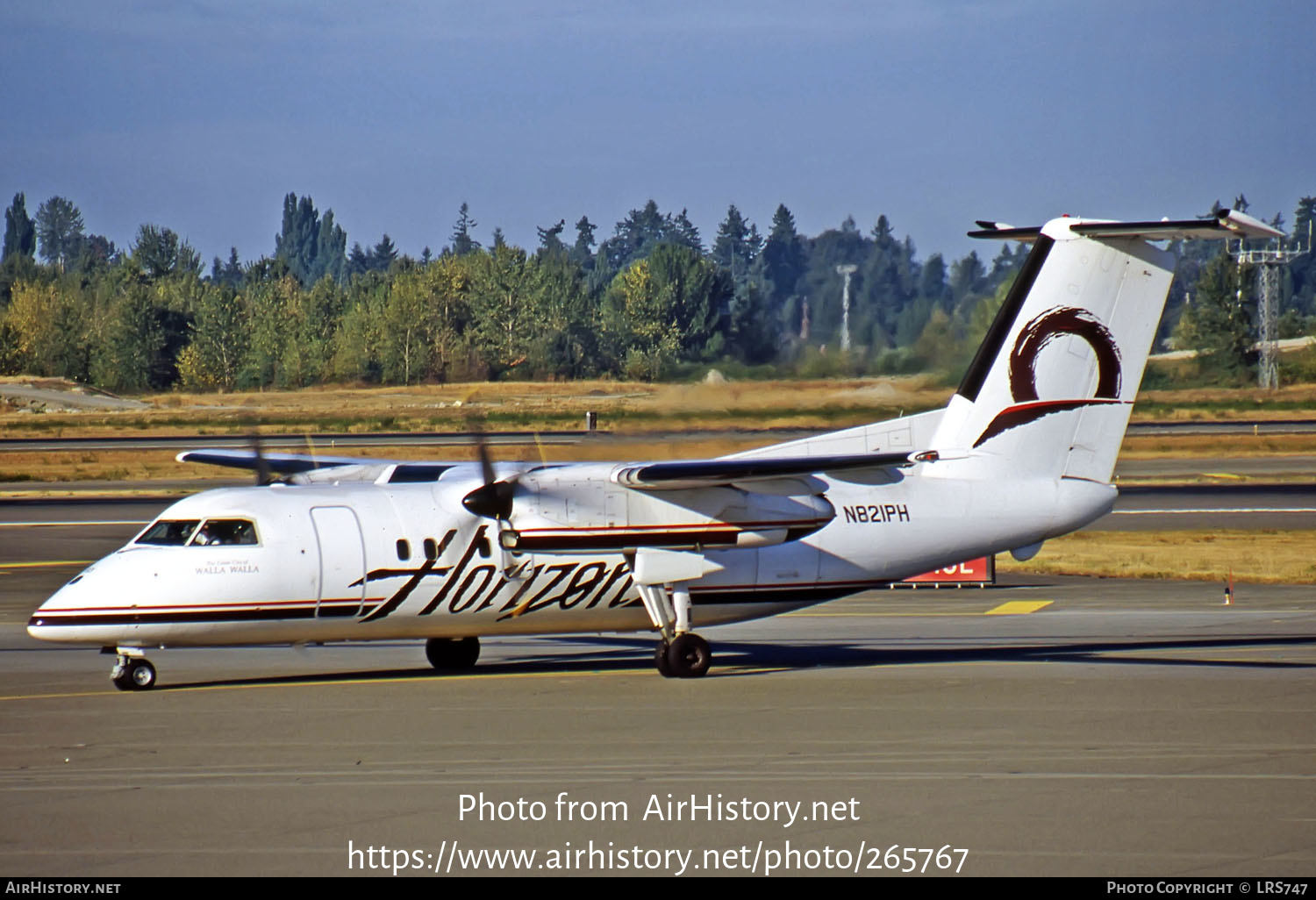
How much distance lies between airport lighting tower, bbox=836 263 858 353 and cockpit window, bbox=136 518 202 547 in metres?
9.58

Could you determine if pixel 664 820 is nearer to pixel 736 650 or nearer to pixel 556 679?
pixel 556 679

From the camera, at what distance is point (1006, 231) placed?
2158 centimetres

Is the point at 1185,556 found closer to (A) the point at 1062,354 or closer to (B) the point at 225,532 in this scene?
(A) the point at 1062,354

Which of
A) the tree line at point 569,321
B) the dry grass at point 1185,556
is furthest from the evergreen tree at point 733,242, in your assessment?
the dry grass at point 1185,556

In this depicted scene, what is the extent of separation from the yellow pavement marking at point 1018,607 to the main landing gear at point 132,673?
1473cm

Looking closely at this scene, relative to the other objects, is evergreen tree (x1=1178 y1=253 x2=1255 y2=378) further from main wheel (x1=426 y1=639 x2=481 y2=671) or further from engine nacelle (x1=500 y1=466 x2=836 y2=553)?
main wheel (x1=426 y1=639 x2=481 y2=671)

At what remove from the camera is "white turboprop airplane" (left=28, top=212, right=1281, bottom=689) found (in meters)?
17.8

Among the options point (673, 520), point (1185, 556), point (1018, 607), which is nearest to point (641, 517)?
point (673, 520)

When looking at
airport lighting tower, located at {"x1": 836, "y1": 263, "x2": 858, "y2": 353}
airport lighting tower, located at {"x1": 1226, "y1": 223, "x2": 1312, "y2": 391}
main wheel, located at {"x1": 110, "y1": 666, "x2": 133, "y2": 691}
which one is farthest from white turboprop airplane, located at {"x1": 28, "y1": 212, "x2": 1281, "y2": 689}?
airport lighting tower, located at {"x1": 1226, "y1": 223, "x2": 1312, "y2": 391}

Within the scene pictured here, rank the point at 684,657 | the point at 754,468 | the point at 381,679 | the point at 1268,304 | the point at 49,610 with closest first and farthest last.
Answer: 1. the point at 49,610
2. the point at 754,468
3. the point at 684,657
4. the point at 381,679
5. the point at 1268,304

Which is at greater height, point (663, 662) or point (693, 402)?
point (693, 402)

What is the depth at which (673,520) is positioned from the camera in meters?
19.1

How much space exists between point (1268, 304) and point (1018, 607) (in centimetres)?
5463

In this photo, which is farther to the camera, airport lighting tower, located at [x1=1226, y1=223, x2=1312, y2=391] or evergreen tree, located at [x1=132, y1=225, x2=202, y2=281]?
evergreen tree, located at [x1=132, y1=225, x2=202, y2=281]
